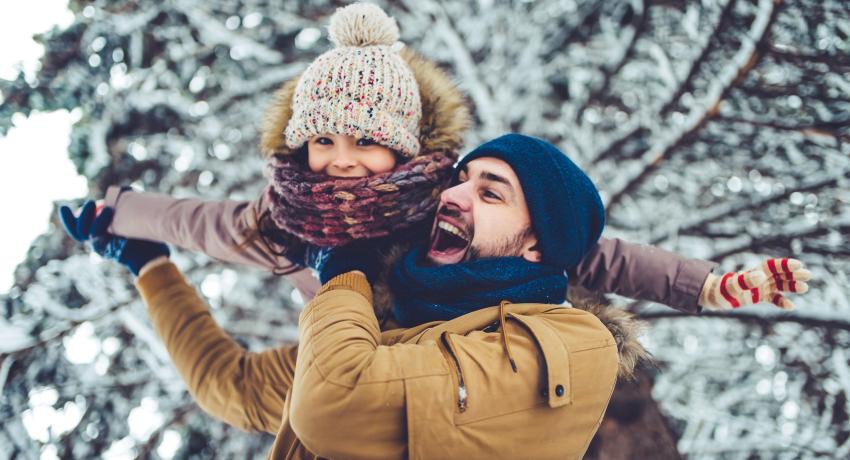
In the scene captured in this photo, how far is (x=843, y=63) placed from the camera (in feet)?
7.60

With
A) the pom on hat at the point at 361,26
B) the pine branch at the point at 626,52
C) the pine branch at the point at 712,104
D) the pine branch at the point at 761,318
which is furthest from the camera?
the pine branch at the point at 626,52

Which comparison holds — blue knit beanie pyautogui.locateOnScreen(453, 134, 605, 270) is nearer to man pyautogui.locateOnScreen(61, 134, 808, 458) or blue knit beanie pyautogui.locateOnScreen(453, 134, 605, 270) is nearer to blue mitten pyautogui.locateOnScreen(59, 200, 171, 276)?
man pyautogui.locateOnScreen(61, 134, 808, 458)

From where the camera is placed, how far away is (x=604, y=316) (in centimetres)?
160

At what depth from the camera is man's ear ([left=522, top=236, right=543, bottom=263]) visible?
1.63 meters

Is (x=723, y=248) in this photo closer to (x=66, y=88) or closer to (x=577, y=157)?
(x=577, y=157)

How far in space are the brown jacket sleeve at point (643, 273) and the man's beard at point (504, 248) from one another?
326 mm

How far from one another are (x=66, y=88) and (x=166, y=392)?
161cm

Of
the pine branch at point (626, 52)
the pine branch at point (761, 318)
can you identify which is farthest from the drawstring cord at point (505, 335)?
the pine branch at point (626, 52)

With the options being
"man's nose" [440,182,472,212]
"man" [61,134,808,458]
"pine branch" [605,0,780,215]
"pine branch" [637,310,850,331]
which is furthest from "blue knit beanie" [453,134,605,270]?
"pine branch" [605,0,780,215]

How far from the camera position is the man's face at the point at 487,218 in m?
1.59

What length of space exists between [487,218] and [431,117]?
49 cm

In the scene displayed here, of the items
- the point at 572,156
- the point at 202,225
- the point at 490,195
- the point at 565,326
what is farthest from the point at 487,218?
the point at 572,156

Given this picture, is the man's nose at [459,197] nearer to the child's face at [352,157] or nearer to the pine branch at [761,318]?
the child's face at [352,157]

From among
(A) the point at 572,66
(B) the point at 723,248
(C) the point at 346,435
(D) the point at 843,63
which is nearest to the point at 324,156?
(C) the point at 346,435
